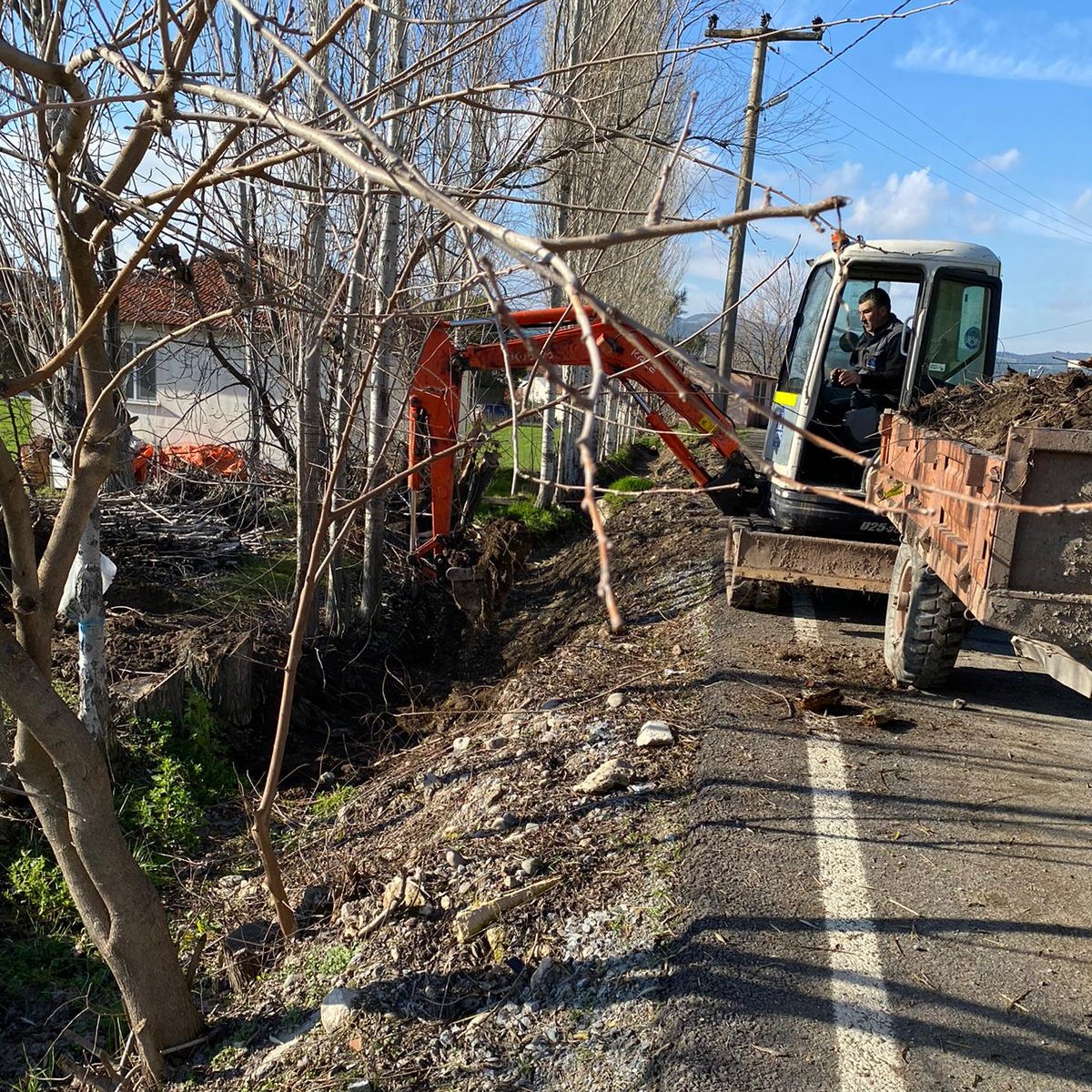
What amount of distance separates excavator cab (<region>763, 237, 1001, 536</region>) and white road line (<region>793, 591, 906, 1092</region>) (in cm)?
294

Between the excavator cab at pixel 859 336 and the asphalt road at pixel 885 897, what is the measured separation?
1.82 m

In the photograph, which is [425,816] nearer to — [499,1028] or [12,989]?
[499,1028]

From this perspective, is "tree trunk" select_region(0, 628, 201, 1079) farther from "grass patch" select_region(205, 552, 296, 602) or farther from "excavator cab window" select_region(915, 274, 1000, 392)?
"excavator cab window" select_region(915, 274, 1000, 392)

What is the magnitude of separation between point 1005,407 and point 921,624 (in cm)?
139

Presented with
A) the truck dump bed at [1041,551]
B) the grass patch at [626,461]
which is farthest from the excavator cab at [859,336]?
the grass patch at [626,461]

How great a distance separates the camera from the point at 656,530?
12.2 metres

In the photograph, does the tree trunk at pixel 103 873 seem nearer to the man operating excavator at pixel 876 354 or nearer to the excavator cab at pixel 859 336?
the excavator cab at pixel 859 336

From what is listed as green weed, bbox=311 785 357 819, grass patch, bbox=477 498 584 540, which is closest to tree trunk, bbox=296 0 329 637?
green weed, bbox=311 785 357 819

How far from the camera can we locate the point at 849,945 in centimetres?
376

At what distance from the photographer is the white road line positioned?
3.16 meters

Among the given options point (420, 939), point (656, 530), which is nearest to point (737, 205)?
point (656, 530)

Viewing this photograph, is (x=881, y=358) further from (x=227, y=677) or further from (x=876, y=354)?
(x=227, y=677)

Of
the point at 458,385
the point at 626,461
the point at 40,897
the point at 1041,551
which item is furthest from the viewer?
the point at 626,461

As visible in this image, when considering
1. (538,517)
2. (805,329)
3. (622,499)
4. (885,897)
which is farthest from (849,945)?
(622,499)
